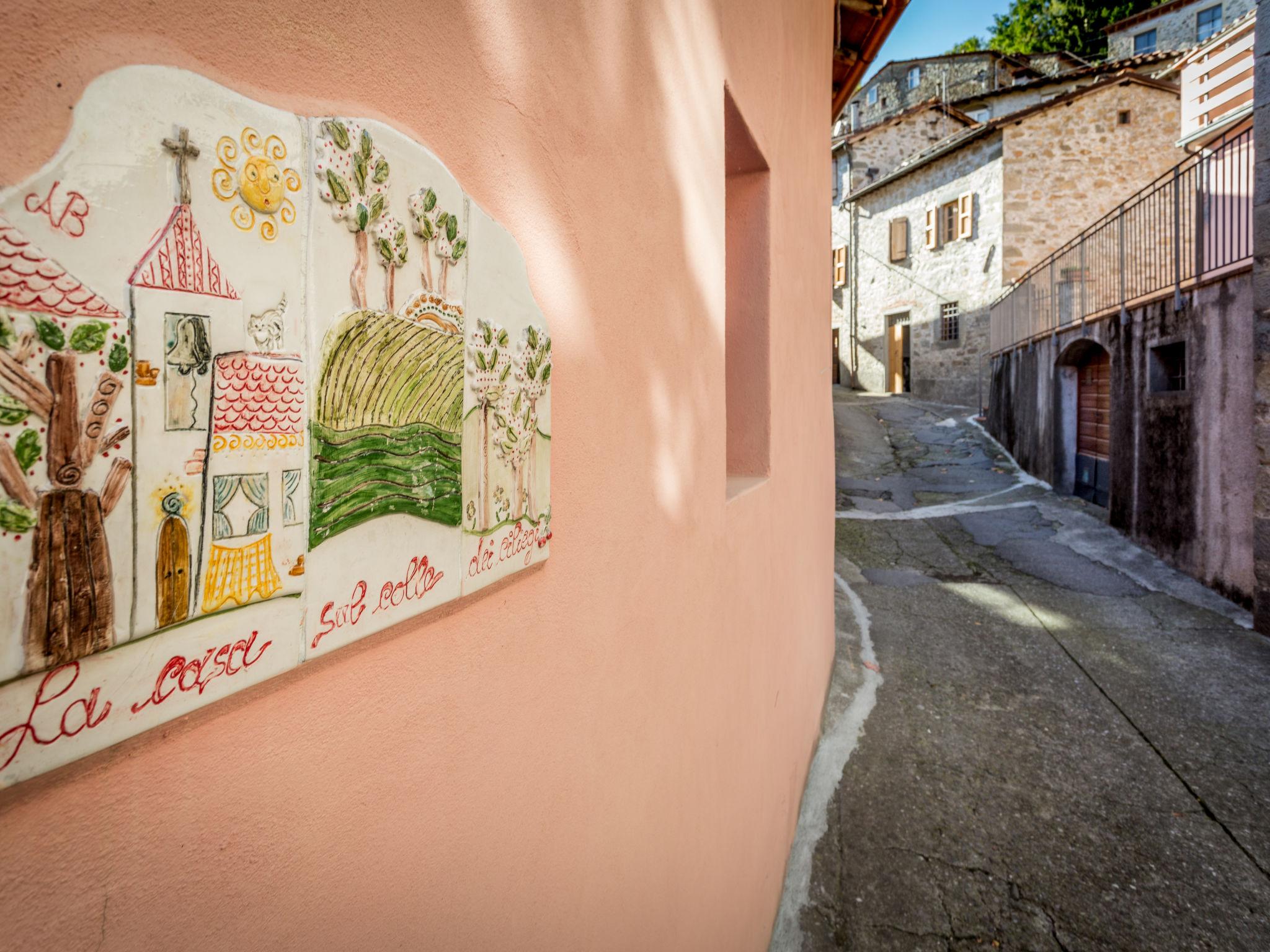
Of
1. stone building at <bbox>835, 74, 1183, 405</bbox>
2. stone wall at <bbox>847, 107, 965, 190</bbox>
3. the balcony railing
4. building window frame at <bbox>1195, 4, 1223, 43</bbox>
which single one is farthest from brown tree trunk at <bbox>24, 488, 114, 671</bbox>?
building window frame at <bbox>1195, 4, 1223, 43</bbox>

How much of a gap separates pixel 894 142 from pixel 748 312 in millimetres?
26950

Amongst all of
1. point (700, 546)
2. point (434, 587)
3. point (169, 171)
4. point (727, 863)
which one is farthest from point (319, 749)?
point (727, 863)

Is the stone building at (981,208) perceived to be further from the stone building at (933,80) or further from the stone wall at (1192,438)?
the stone wall at (1192,438)

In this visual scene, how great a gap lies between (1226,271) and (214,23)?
29.6 ft

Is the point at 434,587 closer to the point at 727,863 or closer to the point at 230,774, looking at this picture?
the point at 230,774

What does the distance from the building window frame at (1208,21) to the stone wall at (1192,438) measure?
27.8 meters

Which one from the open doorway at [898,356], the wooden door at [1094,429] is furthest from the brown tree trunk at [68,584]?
the open doorway at [898,356]

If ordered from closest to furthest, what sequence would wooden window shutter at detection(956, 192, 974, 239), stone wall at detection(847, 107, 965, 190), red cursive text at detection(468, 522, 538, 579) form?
red cursive text at detection(468, 522, 538, 579) → wooden window shutter at detection(956, 192, 974, 239) → stone wall at detection(847, 107, 965, 190)

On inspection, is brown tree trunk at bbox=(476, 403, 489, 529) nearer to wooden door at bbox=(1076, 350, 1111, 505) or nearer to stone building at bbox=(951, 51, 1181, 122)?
wooden door at bbox=(1076, 350, 1111, 505)

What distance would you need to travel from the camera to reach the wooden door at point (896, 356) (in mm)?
23750

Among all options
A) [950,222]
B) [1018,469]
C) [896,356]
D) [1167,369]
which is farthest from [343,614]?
[896,356]

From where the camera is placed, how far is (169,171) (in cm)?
54

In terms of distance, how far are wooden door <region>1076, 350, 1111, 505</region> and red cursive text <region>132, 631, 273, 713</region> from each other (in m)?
11.8

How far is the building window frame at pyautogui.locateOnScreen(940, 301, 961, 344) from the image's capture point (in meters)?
21.0
